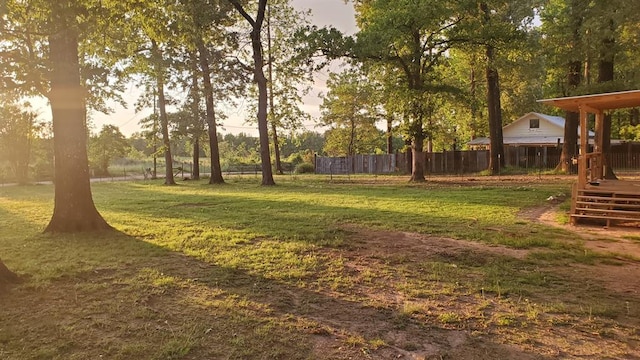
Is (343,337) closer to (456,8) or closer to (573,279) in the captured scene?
(573,279)

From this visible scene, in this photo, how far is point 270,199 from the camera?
1430cm

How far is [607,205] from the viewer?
9219mm

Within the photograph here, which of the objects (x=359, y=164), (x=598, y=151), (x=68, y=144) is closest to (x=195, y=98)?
(x=359, y=164)

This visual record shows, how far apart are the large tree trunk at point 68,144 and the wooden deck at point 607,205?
993 cm

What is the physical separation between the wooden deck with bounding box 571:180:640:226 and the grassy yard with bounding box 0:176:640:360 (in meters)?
1.22

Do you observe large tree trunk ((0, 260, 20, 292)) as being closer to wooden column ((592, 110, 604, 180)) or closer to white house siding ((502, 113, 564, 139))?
wooden column ((592, 110, 604, 180))

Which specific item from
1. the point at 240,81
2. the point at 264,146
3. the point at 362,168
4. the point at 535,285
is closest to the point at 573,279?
the point at 535,285

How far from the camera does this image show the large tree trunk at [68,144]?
7.87 m

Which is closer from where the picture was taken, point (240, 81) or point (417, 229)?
point (417, 229)

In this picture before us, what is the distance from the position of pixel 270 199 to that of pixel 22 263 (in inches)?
345

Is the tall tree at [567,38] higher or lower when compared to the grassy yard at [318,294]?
higher

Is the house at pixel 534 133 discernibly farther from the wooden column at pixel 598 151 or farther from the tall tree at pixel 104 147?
the tall tree at pixel 104 147

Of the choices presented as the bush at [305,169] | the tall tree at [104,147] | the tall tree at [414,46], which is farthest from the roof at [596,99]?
the tall tree at [104,147]

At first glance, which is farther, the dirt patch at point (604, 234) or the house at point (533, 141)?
the house at point (533, 141)
